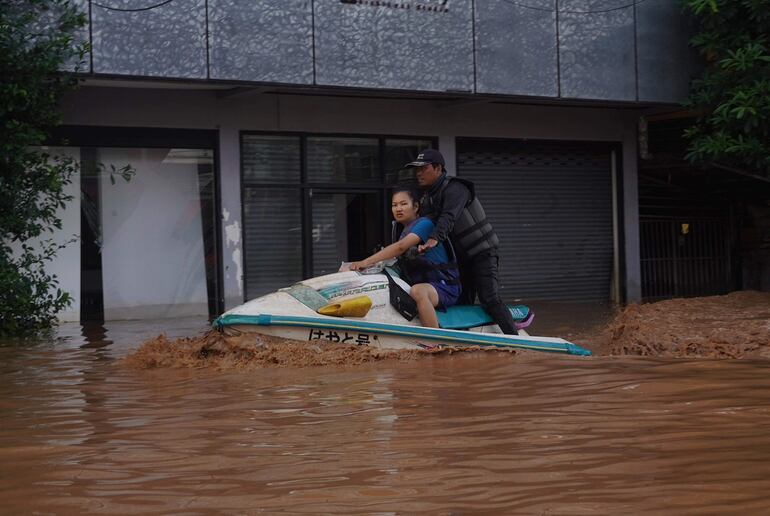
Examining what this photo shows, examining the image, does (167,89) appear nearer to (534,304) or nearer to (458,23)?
(458,23)

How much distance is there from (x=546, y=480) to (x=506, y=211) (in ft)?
41.9

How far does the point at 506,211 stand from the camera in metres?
16.7

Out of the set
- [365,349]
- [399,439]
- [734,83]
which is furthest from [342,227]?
[399,439]

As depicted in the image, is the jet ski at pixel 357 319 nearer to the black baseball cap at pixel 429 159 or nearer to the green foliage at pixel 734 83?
the black baseball cap at pixel 429 159

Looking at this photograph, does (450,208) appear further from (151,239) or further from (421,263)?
(151,239)

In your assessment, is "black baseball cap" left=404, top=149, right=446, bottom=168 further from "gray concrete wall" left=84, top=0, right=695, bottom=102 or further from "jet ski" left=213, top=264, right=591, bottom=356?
"gray concrete wall" left=84, top=0, right=695, bottom=102

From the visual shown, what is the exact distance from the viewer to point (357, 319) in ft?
25.8

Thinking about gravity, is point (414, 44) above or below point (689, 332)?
above

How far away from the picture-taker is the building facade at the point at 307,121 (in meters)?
13.0

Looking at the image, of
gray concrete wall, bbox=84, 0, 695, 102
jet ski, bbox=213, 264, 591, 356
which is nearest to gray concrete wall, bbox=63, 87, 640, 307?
gray concrete wall, bbox=84, 0, 695, 102

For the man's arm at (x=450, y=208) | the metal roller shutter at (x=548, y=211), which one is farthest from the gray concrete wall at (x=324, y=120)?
the man's arm at (x=450, y=208)

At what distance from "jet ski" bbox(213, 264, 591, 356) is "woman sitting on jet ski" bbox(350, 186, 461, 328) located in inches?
4.7

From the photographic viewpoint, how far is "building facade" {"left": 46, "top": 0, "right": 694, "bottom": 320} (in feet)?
42.5

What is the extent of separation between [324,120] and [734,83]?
19.8 ft
